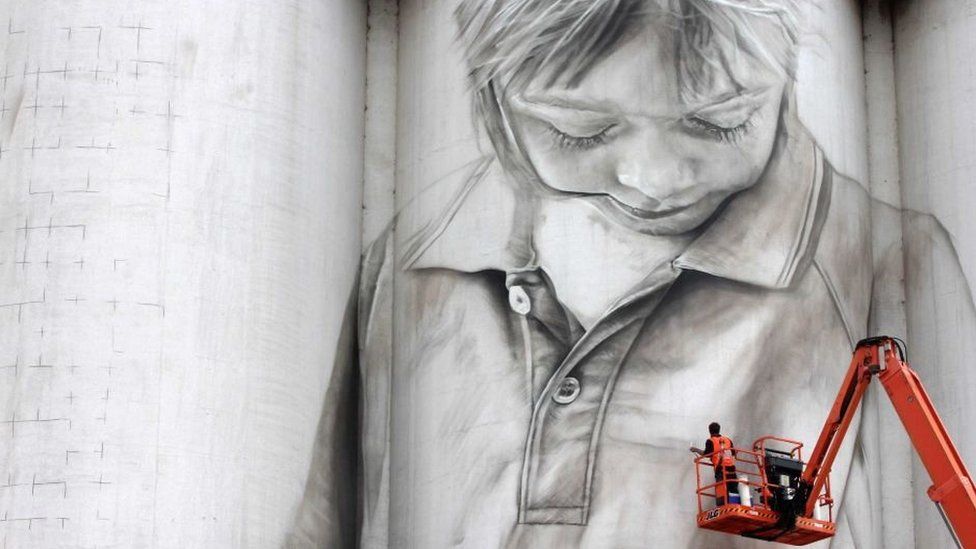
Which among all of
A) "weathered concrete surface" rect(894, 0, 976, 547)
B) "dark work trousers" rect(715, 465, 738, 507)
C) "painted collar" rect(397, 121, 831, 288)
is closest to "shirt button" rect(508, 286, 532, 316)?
"painted collar" rect(397, 121, 831, 288)

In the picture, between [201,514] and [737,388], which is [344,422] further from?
[737,388]

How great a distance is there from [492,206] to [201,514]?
268 inches

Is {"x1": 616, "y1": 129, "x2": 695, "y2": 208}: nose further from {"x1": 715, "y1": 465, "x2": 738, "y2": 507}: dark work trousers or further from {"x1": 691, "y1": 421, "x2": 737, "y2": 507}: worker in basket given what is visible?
{"x1": 715, "y1": 465, "x2": 738, "y2": 507}: dark work trousers

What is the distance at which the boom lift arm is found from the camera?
920 inches

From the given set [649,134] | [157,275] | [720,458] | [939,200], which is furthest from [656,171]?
[157,275]

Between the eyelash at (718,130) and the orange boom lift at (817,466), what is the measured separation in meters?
4.19

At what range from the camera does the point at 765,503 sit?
25.3 meters

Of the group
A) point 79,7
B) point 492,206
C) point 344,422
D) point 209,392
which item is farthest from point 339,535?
point 79,7

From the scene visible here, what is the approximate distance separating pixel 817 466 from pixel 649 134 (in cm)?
593

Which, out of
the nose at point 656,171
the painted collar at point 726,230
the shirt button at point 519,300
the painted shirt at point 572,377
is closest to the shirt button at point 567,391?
the painted shirt at point 572,377

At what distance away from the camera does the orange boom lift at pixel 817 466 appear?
78.9ft

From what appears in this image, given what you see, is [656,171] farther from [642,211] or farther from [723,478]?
[723,478]

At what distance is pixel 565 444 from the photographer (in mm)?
27000

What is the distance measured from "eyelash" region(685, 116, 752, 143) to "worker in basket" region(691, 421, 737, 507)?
5.00 metres
